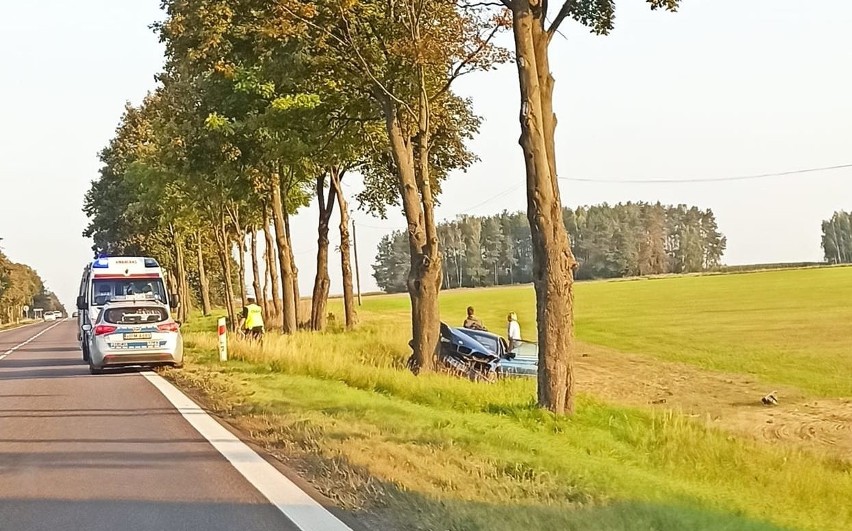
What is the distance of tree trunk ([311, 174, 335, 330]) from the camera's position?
37394mm

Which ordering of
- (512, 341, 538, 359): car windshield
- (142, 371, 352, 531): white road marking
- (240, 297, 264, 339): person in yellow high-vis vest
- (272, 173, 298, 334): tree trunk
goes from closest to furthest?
(142, 371, 352, 531): white road marking
(512, 341, 538, 359): car windshield
(240, 297, 264, 339): person in yellow high-vis vest
(272, 173, 298, 334): tree trunk

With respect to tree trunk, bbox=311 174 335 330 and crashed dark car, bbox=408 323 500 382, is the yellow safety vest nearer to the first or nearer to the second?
tree trunk, bbox=311 174 335 330

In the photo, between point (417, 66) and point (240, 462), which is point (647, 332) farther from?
point (240, 462)

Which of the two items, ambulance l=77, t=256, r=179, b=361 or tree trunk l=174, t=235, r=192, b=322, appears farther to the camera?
tree trunk l=174, t=235, r=192, b=322

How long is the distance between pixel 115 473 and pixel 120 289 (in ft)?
65.1

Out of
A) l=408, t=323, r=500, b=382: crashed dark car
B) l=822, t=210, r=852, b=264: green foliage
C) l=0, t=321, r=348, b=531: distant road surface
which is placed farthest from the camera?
l=822, t=210, r=852, b=264: green foliage

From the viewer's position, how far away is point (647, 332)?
164 ft

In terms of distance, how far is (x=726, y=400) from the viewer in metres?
25.4

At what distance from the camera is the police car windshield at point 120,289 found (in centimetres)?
2892

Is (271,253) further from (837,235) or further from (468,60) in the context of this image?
(837,235)

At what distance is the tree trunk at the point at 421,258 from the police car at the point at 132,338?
6017 millimetres

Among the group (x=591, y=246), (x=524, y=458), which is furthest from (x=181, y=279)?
(x=591, y=246)

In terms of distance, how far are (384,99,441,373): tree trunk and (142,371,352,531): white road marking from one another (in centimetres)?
717

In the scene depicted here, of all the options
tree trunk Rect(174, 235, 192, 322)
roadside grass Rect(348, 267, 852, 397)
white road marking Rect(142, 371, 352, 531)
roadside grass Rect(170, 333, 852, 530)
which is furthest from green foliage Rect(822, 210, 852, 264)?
white road marking Rect(142, 371, 352, 531)
